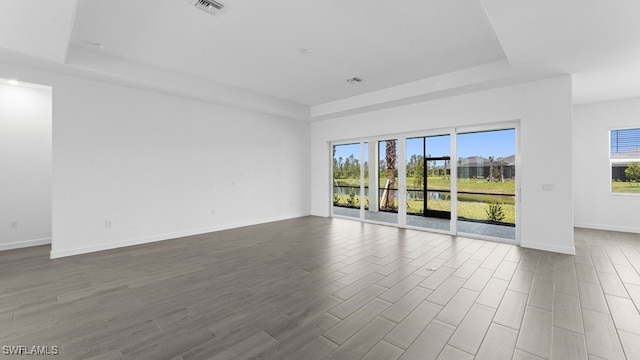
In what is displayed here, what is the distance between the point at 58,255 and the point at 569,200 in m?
7.98

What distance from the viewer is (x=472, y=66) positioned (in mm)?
4523

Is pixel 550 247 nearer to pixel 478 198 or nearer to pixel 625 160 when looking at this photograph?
pixel 478 198

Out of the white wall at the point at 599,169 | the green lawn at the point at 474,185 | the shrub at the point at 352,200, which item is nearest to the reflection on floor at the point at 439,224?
the shrub at the point at 352,200

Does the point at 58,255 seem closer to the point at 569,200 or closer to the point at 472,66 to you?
the point at 472,66

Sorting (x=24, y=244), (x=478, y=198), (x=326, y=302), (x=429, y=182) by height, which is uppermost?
(x=429, y=182)

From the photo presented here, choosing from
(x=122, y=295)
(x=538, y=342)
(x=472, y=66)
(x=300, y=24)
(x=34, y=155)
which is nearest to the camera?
(x=538, y=342)

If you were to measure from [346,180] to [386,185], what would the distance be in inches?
44.6

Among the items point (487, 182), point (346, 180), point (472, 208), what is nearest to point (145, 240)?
point (346, 180)

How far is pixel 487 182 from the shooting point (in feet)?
17.4

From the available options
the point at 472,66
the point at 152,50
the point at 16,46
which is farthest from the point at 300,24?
the point at 16,46

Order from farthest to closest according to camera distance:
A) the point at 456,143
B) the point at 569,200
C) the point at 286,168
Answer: the point at 286,168 < the point at 456,143 < the point at 569,200

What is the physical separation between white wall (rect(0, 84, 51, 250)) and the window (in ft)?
37.6

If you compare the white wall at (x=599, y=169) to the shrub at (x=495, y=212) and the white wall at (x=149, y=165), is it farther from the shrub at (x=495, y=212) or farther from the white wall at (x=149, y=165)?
the white wall at (x=149, y=165)

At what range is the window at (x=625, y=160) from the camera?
562 centimetres
